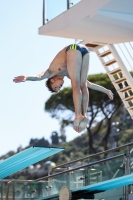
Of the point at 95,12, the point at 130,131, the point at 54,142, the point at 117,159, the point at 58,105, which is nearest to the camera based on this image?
the point at 117,159

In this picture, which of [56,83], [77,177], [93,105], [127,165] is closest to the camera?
[56,83]

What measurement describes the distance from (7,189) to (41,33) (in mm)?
4135

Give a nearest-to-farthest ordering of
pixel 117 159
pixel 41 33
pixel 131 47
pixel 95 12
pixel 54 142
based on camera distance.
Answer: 1. pixel 117 159
2. pixel 95 12
3. pixel 41 33
4. pixel 131 47
5. pixel 54 142

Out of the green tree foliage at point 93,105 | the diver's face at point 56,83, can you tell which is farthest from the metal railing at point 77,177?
the green tree foliage at point 93,105

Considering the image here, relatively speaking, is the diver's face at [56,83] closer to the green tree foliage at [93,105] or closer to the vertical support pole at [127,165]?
the vertical support pole at [127,165]

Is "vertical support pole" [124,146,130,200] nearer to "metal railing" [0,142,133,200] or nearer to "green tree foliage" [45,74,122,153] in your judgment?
"metal railing" [0,142,133,200]

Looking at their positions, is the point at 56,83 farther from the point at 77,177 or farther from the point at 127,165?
the point at 77,177

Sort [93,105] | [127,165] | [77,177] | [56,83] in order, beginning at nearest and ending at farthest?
1. [56,83]
2. [127,165]
3. [77,177]
4. [93,105]

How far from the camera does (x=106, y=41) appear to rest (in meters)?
15.5

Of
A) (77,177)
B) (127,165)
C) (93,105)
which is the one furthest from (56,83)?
(93,105)

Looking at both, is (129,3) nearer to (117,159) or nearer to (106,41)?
(106,41)

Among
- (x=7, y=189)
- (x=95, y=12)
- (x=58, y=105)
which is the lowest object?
(x=7, y=189)

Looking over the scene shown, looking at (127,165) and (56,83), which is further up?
(56,83)

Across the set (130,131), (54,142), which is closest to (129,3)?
(130,131)
